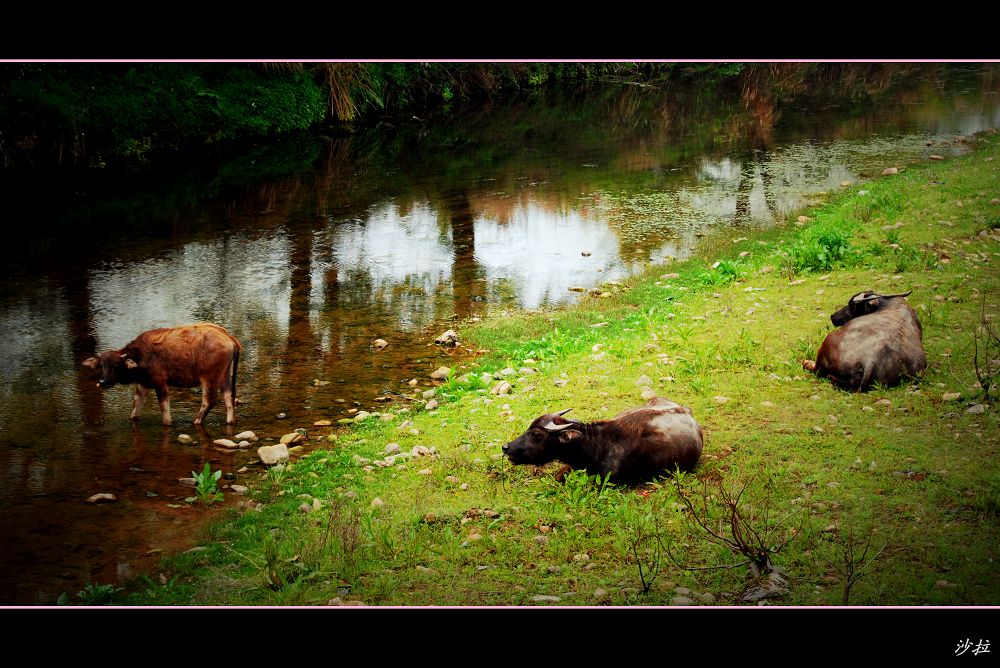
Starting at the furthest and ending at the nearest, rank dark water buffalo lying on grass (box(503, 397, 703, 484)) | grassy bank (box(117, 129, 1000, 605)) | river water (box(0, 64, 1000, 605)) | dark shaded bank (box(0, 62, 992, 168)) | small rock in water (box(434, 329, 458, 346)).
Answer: dark shaded bank (box(0, 62, 992, 168)) < small rock in water (box(434, 329, 458, 346)) < river water (box(0, 64, 1000, 605)) < dark water buffalo lying on grass (box(503, 397, 703, 484)) < grassy bank (box(117, 129, 1000, 605))

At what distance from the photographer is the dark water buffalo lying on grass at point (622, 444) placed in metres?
6.89

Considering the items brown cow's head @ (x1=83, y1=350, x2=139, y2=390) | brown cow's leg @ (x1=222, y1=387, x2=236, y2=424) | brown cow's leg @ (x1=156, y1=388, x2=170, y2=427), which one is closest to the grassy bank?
brown cow's leg @ (x1=222, y1=387, x2=236, y2=424)

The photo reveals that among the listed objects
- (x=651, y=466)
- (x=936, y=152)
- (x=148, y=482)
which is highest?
(x=936, y=152)

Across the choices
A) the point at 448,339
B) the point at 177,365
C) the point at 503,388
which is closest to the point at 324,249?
the point at 448,339

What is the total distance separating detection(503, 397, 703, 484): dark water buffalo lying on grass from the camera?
689 centimetres

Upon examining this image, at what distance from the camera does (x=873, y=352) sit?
7.94 meters

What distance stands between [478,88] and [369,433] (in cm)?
2900

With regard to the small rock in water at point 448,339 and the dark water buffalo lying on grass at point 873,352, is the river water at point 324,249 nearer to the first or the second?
the small rock in water at point 448,339

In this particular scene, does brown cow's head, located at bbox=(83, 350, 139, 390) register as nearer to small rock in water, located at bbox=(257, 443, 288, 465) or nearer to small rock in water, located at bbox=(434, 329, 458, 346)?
small rock in water, located at bbox=(257, 443, 288, 465)

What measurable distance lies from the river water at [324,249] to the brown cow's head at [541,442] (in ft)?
9.02

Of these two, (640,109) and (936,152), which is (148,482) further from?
(640,109)

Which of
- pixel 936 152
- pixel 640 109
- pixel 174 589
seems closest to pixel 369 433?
pixel 174 589

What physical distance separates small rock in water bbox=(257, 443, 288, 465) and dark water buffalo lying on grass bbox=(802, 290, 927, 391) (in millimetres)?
5144

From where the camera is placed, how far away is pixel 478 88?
1398 inches
